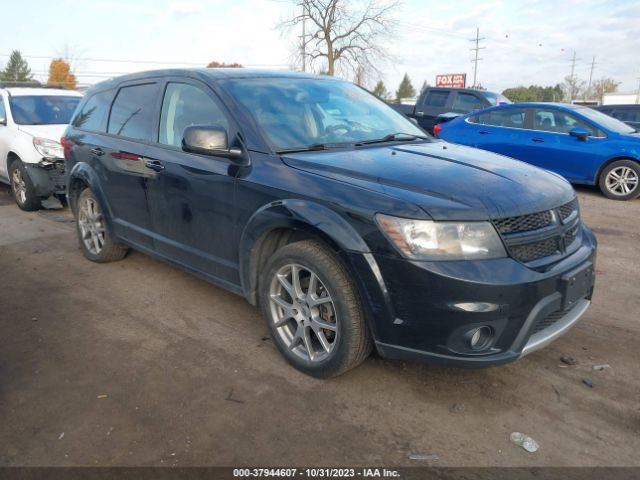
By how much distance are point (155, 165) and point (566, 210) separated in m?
2.84

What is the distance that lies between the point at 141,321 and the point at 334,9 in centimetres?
3321

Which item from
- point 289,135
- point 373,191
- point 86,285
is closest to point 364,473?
point 373,191

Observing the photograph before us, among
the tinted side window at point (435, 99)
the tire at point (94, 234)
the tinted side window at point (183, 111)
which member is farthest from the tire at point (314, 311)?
the tinted side window at point (435, 99)

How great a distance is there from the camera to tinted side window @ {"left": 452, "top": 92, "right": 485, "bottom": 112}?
1295cm

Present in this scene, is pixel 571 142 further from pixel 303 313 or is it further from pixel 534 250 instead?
pixel 303 313

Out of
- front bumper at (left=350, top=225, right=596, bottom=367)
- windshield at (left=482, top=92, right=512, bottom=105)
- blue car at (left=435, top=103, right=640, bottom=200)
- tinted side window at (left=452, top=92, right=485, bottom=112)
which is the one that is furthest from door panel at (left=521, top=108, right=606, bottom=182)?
front bumper at (left=350, top=225, right=596, bottom=367)

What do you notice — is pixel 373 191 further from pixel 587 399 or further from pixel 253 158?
pixel 587 399

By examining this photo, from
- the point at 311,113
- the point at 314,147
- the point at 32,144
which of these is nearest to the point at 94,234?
the point at 311,113

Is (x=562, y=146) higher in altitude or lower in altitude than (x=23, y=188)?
higher

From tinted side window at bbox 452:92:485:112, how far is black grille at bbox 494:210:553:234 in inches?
429

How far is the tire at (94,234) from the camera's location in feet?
16.4

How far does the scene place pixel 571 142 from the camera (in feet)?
28.3

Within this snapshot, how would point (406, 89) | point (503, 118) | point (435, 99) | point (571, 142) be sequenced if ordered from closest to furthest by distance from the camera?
point (571, 142) → point (503, 118) → point (435, 99) → point (406, 89)

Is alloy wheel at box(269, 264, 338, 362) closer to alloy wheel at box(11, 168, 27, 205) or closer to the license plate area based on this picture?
the license plate area
